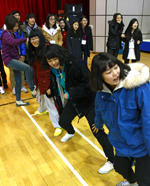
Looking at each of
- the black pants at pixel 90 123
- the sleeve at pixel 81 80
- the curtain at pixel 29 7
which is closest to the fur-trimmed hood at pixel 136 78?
the sleeve at pixel 81 80

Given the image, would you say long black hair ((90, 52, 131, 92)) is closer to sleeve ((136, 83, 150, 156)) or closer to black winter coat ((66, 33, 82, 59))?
sleeve ((136, 83, 150, 156))

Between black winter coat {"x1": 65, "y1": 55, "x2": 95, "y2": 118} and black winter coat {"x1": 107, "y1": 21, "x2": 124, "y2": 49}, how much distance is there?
3.59 m

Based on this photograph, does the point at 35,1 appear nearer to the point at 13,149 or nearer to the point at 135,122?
the point at 13,149

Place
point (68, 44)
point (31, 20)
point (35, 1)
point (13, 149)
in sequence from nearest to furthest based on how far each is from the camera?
point (13, 149), point (31, 20), point (68, 44), point (35, 1)

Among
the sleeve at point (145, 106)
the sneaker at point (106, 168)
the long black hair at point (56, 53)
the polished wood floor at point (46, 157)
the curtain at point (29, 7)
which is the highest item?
the curtain at point (29, 7)

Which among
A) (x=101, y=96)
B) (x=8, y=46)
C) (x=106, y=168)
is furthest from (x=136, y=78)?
(x=8, y=46)

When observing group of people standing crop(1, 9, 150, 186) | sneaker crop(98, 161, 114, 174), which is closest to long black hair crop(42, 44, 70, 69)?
group of people standing crop(1, 9, 150, 186)

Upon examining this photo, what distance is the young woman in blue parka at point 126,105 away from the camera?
1.14 metres

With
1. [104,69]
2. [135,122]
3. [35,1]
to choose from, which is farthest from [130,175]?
[35,1]

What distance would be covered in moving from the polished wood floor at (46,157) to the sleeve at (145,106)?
0.92m

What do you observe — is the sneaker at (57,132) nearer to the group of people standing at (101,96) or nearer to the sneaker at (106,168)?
the group of people standing at (101,96)

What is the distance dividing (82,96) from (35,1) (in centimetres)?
869

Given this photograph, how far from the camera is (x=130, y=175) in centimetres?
147

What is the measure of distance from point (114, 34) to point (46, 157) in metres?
4.09
